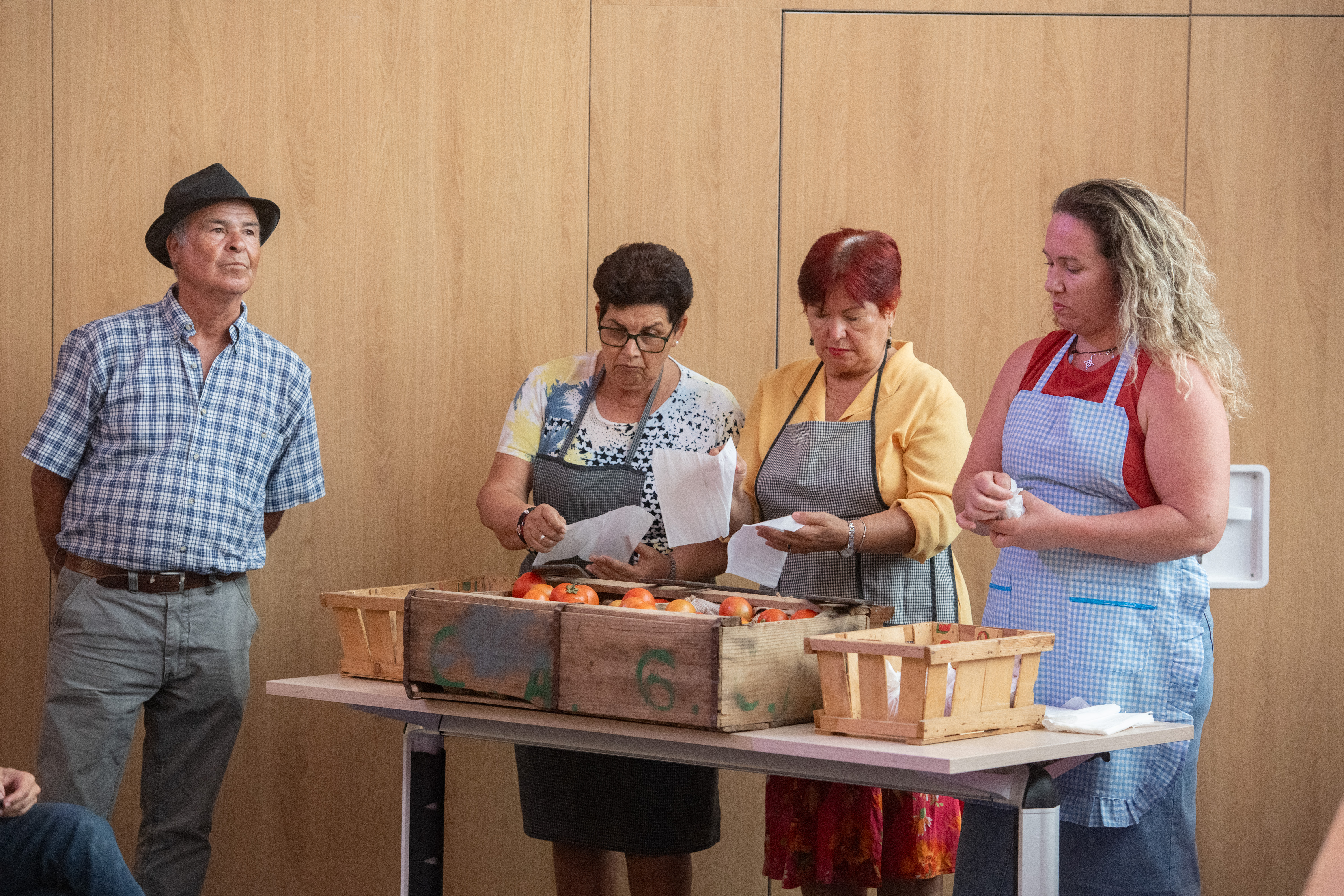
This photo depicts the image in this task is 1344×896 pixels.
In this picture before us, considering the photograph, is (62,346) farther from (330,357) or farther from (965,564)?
(965,564)

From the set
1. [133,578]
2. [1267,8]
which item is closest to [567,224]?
[133,578]

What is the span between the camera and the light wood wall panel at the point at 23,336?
3521 millimetres

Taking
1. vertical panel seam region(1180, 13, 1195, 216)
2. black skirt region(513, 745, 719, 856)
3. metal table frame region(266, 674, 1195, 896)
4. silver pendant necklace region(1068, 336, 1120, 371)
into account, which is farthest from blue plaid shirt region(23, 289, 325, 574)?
vertical panel seam region(1180, 13, 1195, 216)

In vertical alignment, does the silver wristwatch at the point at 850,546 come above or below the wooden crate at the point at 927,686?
above

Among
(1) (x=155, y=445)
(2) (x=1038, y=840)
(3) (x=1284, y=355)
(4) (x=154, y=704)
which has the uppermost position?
(3) (x=1284, y=355)

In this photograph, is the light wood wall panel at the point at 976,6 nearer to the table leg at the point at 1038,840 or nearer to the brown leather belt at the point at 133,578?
the brown leather belt at the point at 133,578

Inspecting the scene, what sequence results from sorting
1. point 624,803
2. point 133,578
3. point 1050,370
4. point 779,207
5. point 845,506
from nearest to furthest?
1. point 1050,370
2. point 845,506
3. point 624,803
4. point 133,578
5. point 779,207

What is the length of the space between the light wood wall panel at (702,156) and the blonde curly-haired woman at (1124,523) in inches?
54.8

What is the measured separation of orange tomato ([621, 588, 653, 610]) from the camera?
2107 mm

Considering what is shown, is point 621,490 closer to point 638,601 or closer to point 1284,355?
point 638,601

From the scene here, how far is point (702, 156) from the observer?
11.3ft

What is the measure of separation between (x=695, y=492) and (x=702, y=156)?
4.33 feet

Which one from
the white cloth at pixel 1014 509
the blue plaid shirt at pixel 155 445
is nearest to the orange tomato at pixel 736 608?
the white cloth at pixel 1014 509

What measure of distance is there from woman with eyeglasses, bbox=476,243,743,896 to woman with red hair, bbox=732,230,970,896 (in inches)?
7.2
